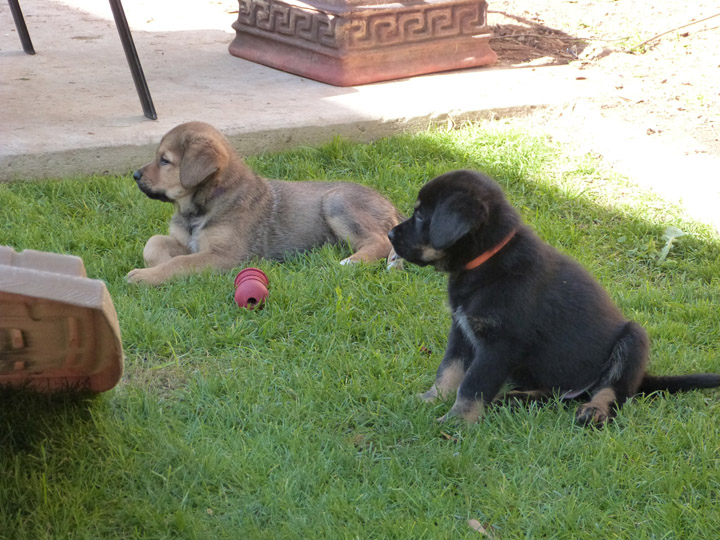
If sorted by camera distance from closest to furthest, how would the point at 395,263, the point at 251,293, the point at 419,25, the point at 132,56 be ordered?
the point at 251,293 < the point at 395,263 < the point at 132,56 < the point at 419,25

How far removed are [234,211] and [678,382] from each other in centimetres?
294

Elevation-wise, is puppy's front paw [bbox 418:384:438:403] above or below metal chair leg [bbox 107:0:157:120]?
below

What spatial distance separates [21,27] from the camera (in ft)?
28.3

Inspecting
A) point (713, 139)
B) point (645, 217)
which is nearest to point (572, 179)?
point (645, 217)

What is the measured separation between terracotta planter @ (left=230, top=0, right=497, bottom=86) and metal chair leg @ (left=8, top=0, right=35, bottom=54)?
2.07 metres

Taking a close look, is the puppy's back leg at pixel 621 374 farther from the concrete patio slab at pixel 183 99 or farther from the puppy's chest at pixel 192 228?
the concrete patio slab at pixel 183 99

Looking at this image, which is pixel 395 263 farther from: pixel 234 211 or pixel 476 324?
pixel 476 324

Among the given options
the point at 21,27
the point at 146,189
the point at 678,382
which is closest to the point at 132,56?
the point at 146,189

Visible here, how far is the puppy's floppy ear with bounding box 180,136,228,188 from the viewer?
5.52m

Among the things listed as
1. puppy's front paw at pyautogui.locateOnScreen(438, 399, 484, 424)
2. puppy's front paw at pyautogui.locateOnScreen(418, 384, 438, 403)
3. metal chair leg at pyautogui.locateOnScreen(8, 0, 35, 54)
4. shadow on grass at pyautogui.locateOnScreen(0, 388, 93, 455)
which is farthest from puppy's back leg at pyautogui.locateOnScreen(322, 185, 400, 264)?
metal chair leg at pyautogui.locateOnScreen(8, 0, 35, 54)

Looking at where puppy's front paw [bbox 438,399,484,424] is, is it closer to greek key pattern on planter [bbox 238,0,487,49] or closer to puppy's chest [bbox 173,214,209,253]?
puppy's chest [bbox 173,214,209,253]

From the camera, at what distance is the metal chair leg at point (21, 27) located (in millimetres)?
8328

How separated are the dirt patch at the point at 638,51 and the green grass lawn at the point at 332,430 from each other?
2211mm

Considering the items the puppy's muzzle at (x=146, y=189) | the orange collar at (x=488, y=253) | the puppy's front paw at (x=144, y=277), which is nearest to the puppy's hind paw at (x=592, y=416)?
the orange collar at (x=488, y=253)
